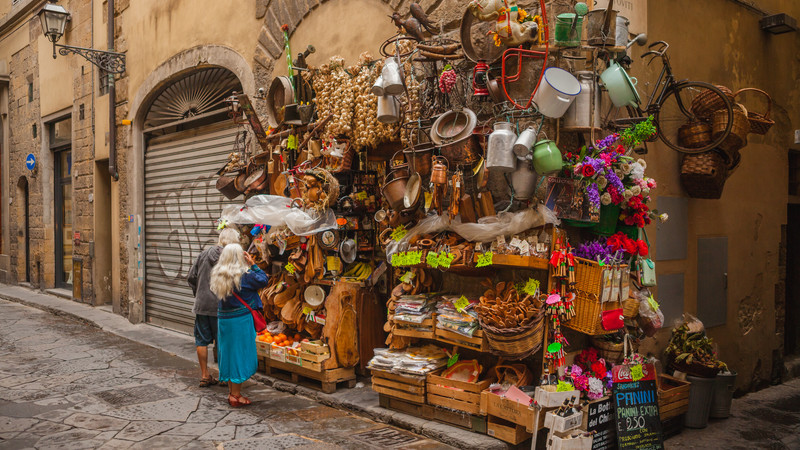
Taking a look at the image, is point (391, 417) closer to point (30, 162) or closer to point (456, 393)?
point (456, 393)

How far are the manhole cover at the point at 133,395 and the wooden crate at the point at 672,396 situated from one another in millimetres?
4488

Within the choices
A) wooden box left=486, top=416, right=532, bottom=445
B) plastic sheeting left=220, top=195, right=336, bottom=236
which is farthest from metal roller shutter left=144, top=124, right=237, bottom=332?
wooden box left=486, top=416, right=532, bottom=445

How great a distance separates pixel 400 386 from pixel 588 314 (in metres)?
1.69

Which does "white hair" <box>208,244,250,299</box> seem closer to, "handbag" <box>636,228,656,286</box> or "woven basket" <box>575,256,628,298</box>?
"woven basket" <box>575,256,628,298</box>

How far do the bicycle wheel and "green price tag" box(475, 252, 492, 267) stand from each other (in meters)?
1.82

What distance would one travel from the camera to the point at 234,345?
A: 5836 mm

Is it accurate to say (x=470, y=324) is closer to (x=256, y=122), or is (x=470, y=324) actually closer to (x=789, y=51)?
(x=256, y=122)

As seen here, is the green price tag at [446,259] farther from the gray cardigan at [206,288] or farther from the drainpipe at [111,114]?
the drainpipe at [111,114]

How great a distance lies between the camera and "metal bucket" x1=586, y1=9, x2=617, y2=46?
15.8 ft

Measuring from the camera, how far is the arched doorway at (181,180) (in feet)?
30.0

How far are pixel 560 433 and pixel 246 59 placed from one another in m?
6.15

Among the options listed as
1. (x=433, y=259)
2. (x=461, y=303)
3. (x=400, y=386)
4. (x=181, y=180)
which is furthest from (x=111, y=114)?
(x=461, y=303)

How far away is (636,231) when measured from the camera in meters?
4.88

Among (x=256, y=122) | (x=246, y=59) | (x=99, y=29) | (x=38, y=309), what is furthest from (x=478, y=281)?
(x=38, y=309)
